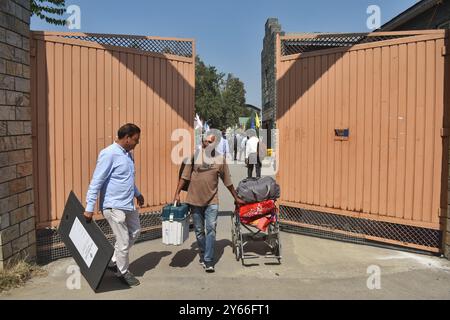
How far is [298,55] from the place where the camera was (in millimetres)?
6512

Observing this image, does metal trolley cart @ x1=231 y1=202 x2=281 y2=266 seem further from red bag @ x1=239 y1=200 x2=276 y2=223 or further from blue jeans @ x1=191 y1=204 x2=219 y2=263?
blue jeans @ x1=191 y1=204 x2=219 y2=263

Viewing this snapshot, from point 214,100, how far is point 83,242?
3845cm

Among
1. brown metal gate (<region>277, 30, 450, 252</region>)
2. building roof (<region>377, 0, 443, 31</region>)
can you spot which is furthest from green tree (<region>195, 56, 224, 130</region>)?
brown metal gate (<region>277, 30, 450, 252</region>)

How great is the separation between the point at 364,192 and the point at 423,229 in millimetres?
925

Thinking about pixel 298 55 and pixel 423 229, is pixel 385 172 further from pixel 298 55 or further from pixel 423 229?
pixel 298 55

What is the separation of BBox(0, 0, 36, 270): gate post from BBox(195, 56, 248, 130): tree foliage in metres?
35.7

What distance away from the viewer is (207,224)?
4941mm

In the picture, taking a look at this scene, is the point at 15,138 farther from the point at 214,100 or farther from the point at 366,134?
the point at 214,100

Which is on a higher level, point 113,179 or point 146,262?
point 113,179

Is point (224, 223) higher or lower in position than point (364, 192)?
lower

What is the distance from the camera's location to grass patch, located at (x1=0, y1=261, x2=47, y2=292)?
4234 mm

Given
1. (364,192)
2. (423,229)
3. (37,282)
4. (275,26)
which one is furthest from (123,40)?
(275,26)

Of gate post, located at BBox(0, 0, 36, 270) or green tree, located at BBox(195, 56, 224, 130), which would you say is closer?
gate post, located at BBox(0, 0, 36, 270)

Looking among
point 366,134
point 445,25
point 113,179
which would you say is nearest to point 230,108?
point 445,25
